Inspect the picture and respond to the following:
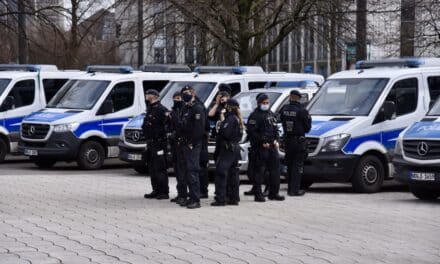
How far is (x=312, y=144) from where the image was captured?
57.6ft

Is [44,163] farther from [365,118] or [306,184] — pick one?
[365,118]

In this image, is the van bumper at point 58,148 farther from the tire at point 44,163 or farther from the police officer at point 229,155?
the police officer at point 229,155

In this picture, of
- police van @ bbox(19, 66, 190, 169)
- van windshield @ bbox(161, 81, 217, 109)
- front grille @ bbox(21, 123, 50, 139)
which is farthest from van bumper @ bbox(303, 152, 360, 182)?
front grille @ bbox(21, 123, 50, 139)

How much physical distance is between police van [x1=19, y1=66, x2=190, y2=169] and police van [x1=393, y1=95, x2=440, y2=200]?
8.02 metres

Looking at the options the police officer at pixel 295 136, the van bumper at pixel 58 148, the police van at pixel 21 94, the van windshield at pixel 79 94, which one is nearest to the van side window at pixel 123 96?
the van windshield at pixel 79 94

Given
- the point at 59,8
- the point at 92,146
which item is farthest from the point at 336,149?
the point at 59,8

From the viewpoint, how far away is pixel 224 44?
29.3 m

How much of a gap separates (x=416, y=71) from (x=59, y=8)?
17.9m

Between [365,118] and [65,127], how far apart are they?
7.40 m

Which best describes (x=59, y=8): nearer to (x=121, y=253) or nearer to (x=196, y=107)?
(x=196, y=107)

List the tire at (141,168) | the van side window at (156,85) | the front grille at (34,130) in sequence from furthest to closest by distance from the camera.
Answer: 1. the van side window at (156,85)
2. the front grille at (34,130)
3. the tire at (141,168)

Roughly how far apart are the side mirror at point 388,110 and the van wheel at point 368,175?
0.72 meters

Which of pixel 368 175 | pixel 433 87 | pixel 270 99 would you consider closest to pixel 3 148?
pixel 270 99

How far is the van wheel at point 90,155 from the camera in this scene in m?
22.6
